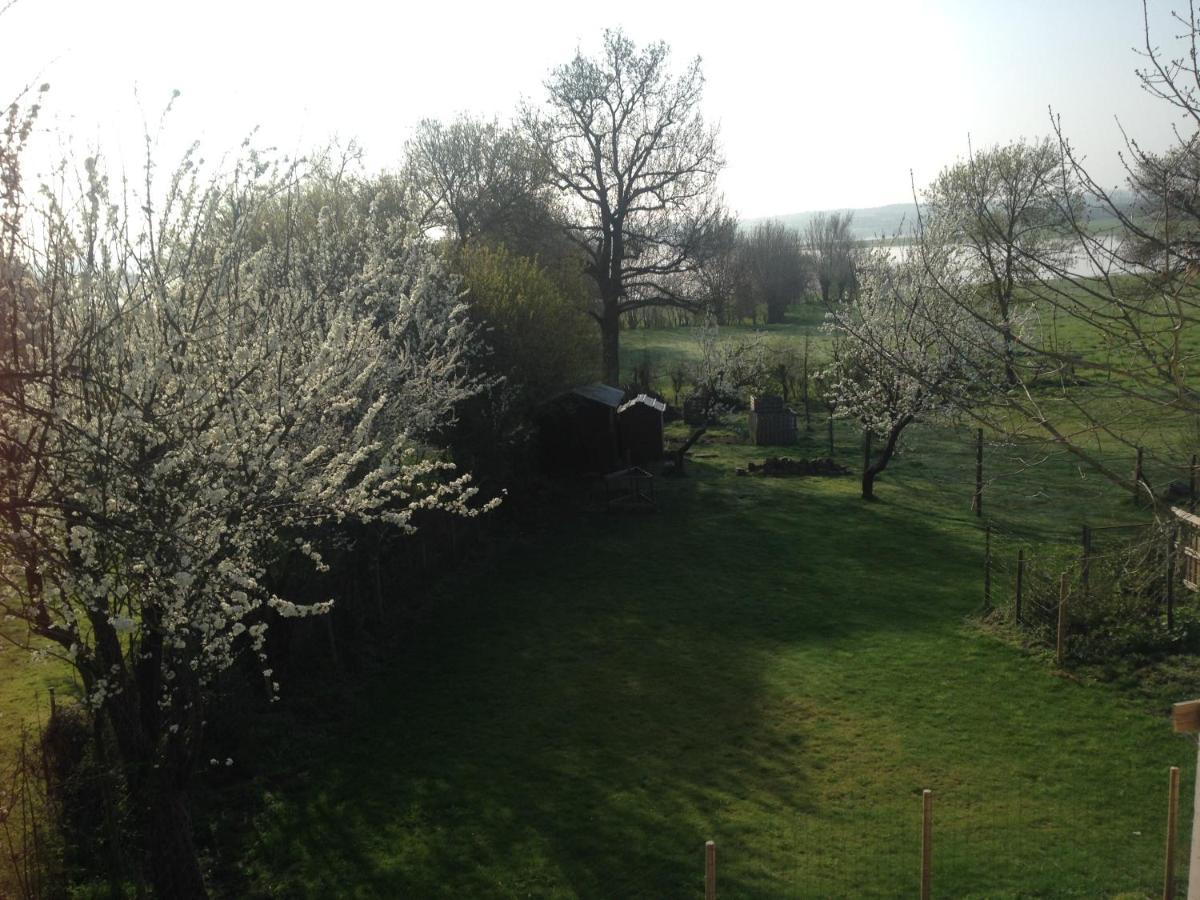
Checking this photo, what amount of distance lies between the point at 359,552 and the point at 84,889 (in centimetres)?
661

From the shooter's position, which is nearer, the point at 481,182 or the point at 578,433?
the point at 578,433

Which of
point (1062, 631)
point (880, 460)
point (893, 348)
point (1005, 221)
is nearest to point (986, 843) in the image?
point (1062, 631)

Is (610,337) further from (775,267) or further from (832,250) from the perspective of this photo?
(832,250)

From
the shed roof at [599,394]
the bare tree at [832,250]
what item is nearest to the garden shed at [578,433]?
the shed roof at [599,394]

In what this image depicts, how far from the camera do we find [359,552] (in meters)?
13.8

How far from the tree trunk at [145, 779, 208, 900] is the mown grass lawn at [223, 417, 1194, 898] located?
0.79 metres

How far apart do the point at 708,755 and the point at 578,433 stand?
12876 millimetres

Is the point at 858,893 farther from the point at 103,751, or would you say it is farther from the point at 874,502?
the point at 874,502

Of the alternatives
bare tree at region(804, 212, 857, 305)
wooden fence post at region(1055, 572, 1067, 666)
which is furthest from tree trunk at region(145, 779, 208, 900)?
bare tree at region(804, 212, 857, 305)

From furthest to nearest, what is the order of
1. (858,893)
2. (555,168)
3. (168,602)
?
(555,168) < (858,893) < (168,602)

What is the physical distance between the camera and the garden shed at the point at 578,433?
22.2 m

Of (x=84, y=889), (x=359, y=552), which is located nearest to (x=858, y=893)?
(x=84, y=889)

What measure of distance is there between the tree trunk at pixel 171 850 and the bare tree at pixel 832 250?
54.6 m

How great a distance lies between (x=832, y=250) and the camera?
71312mm
